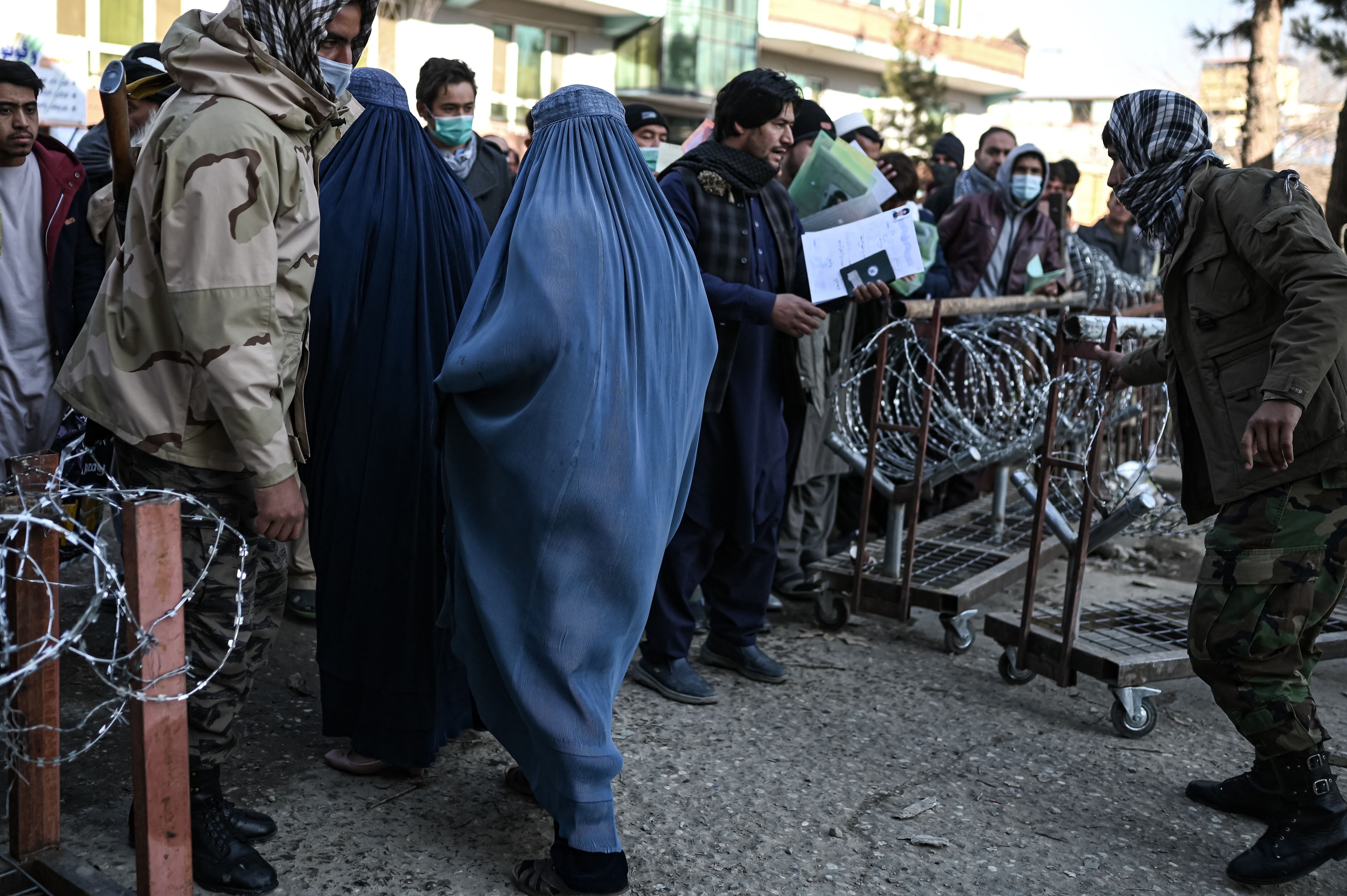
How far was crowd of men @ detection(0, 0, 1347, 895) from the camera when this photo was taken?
7.50 feet

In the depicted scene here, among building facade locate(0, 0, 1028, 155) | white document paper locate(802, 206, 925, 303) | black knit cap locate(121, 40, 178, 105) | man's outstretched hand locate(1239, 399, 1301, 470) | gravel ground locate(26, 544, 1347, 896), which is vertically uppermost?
building facade locate(0, 0, 1028, 155)

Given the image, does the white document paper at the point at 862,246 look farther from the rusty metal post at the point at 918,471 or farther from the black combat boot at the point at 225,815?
the black combat boot at the point at 225,815

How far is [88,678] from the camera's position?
3639mm

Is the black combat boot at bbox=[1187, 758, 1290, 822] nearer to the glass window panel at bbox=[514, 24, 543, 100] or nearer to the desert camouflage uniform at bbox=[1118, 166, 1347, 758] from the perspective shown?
the desert camouflage uniform at bbox=[1118, 166, 1347, 758]

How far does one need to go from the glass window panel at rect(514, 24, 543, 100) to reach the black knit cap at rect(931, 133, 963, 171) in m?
14.2

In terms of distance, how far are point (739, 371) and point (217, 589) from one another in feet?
6.34

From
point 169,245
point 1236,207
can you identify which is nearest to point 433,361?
point 169,245

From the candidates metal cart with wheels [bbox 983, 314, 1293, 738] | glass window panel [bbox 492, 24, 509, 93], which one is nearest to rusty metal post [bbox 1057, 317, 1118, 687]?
metal cart with wheels [bbox 983, 314, 1293, 738]

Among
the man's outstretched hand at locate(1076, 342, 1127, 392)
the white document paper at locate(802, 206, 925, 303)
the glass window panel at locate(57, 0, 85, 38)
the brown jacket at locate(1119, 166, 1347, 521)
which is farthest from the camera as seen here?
the glass window panel at locate(57, 0, 85, 38)

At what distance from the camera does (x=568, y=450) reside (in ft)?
7.82

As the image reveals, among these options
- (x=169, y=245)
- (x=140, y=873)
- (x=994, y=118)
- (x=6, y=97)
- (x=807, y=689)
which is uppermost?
(x=994, y=118)

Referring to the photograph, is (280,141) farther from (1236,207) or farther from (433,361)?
(1236,207)

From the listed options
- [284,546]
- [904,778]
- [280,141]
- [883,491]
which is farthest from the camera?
[883,491]

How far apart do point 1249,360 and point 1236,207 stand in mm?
364
